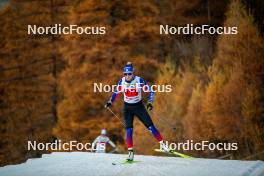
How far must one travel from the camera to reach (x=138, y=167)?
11836 mm

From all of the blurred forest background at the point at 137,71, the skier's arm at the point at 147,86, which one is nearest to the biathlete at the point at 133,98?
the skier's arm at the point at 147,86

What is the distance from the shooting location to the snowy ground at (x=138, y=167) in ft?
36.2

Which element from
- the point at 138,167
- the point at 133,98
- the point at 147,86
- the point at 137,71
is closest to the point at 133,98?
the point at 133,98

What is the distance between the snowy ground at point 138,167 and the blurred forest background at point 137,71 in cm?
448

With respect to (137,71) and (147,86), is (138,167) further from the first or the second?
(137,71)

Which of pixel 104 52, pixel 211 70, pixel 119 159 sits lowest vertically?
pixel 119 159

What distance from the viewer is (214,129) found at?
65.9 ft

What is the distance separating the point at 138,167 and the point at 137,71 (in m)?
17.8

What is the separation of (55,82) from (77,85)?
459 cm

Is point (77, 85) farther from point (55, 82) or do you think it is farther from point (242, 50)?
point (242, 50)

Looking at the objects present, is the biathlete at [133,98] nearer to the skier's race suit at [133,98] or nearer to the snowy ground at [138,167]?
the skier's race suit at [133,98]

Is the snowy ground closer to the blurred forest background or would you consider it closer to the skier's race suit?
the skier's race suit

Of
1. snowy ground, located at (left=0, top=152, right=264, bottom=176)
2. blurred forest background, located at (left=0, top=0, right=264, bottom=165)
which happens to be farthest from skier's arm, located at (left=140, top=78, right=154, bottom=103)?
blurred forest background, located at (left=0, top=0, right=264, bottom=165)

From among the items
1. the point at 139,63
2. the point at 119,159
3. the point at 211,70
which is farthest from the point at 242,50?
the point at 139,63
